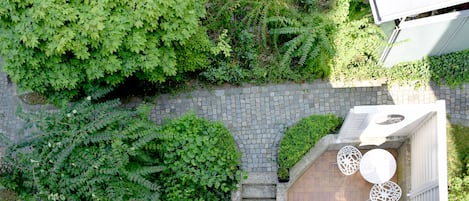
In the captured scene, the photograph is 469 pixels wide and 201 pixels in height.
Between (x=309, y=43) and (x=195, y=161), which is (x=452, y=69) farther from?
(x=195, y=161)

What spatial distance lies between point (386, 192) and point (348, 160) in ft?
3.16

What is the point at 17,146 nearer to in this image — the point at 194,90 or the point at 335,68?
the point at 194,90

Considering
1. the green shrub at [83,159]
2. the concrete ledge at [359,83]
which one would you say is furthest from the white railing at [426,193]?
the green shrub at [83,159]

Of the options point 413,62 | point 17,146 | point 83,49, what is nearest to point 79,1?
point 83,49

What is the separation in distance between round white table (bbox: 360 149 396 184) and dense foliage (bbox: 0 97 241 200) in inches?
103

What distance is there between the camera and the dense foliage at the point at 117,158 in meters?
8.30

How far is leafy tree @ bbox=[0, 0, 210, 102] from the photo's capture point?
8578 millimetres

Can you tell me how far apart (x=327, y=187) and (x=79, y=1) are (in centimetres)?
621

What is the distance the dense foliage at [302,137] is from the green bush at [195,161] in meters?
0.96

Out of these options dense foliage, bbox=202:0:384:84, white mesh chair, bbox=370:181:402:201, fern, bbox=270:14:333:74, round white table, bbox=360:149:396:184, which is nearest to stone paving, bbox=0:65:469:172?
dense foliage, bbox=202:0:384:84

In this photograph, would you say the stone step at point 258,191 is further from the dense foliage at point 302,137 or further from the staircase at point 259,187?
the dense foliage at point 302,137

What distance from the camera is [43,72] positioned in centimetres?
940

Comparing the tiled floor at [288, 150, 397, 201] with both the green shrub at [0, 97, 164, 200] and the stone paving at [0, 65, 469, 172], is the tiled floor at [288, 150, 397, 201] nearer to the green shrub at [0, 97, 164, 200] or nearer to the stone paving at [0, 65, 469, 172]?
the stone paving at [0, 65, 469, 172]

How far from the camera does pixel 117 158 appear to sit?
8375 mm
